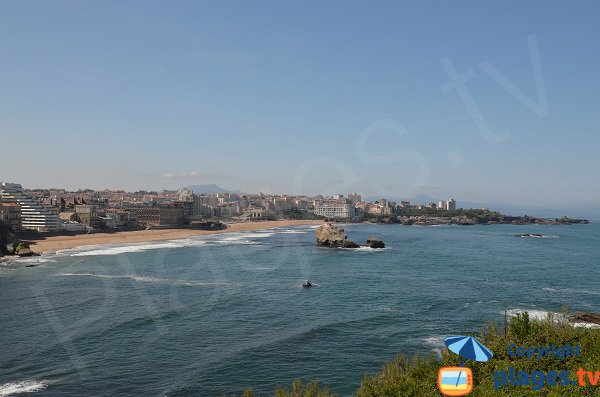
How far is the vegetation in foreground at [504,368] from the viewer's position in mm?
12789

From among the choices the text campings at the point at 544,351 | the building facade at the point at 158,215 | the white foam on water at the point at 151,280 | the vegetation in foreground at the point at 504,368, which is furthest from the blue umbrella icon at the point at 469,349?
the building facade at the point at 158,215

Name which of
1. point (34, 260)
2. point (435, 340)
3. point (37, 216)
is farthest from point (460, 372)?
point (37, 216)

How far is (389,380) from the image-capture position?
15250 mm

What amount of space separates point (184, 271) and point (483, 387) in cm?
4875

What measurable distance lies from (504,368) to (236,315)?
2371cm

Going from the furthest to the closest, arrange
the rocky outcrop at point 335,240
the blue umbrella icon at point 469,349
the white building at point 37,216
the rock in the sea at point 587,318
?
the white building at point 37,216, the rocky outcrop at point 335,240, the rock in the sea at point 587,318, the blue umbrella icon at point 469,349

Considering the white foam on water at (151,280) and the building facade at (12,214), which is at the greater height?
the building facade at (12,214)

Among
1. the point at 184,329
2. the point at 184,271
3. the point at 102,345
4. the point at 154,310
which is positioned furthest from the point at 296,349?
the point at 184,271

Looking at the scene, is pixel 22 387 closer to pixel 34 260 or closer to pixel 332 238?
pixel 34 260

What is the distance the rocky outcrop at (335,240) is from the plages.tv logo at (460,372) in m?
76.3

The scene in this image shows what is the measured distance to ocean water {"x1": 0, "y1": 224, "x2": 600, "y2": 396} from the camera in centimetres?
2370

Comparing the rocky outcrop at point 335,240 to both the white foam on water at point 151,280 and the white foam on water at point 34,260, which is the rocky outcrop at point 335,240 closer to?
the white foam on water at point 151,280

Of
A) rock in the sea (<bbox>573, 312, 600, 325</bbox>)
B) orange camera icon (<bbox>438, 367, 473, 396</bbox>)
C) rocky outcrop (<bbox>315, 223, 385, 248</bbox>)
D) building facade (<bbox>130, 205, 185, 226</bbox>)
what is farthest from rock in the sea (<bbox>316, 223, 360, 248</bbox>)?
building facade (<bbox>130, 205, 185, 226</bbox>)

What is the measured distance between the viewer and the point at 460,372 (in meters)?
13.7
